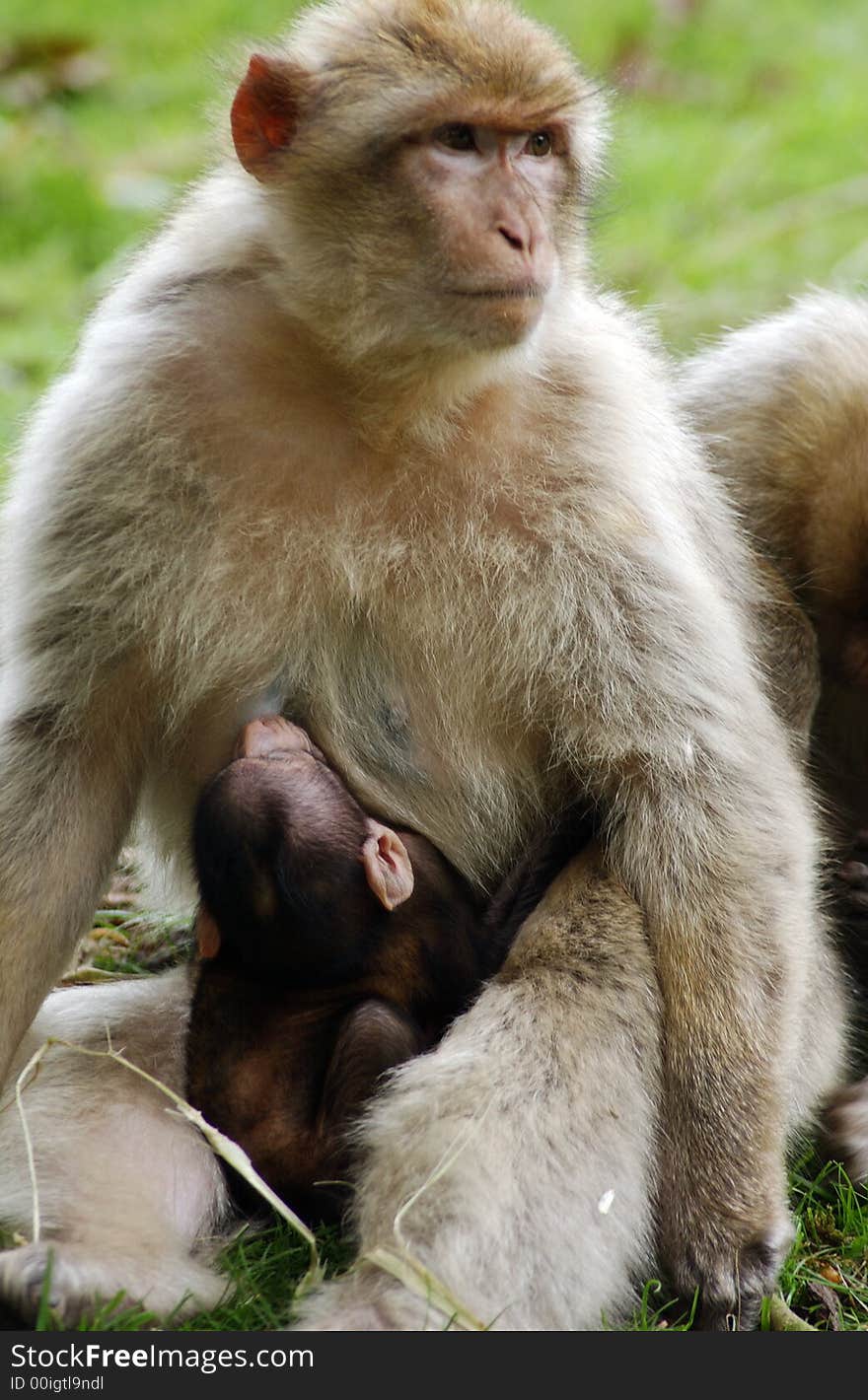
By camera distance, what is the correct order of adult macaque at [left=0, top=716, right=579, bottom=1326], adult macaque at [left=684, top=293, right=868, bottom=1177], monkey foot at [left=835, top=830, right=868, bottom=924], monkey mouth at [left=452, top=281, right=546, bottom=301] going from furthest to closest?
adult macaque at [left=684, top=293, right=868, bottom=1177] < monkey foot at [left=835, top=830, right=868, bottom=924] < adult macaque at [left=0, top=716, right=579, bottom=1326] < monkey mouth at [left=452, top=281, right=546, bottom=301]

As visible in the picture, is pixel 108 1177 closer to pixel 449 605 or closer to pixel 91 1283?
pixel 91 1283

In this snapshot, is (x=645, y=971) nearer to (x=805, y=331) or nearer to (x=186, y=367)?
(x=186, y=367)

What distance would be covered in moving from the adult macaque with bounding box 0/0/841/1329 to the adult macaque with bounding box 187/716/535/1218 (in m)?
0.17

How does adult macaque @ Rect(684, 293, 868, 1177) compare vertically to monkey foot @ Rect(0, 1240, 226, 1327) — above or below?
above

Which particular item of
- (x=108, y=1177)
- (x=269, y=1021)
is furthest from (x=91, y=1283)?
(x=269, y=1021)

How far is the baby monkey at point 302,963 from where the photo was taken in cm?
384

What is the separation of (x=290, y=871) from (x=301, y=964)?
0.62 ft

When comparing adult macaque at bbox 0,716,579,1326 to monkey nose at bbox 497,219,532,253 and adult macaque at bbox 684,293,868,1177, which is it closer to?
monkey nose at bbox 497,219,532,253

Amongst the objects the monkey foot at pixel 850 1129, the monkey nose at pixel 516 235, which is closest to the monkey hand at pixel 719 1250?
the monkey foot at pixel 850 1129

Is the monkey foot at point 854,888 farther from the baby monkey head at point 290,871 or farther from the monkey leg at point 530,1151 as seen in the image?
the baby monkey head at point 290,871

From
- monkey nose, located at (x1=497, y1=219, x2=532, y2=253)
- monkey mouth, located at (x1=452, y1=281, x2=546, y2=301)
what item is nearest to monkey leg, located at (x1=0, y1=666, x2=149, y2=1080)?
monkey mouth, located at (x1=452, y1=281, x2=546, y2=301)

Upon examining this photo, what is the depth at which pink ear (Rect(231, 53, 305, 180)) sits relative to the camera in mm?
3836

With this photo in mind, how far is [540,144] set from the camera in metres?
3.86

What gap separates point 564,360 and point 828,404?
1.32 meters
